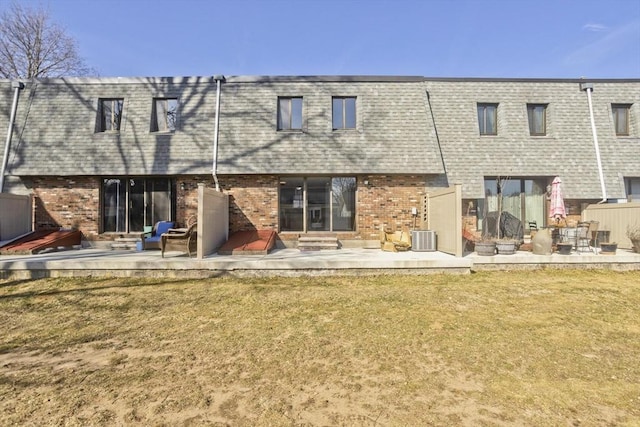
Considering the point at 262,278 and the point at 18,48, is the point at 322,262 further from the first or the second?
the point at 18,48

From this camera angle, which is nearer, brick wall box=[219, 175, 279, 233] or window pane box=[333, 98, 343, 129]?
brick wall box=[219, 175, 279, 233]

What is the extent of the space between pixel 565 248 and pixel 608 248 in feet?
4.33

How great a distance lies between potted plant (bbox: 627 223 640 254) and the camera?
371 inches

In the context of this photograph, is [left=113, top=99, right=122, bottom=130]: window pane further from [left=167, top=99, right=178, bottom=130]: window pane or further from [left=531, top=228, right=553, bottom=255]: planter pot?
[left=531, top=228, right=553, bottom=255]: planter pot

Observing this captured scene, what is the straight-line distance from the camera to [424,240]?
9828mm

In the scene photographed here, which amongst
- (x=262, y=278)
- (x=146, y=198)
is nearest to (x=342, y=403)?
(x=262, y=278)

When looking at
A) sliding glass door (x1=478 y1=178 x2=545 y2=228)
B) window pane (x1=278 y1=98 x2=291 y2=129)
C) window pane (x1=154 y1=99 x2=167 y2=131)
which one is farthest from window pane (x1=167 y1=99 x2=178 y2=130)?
sliding glass door (x1=478 y1=178 x2=545 y2=228)

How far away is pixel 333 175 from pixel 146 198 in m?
6.57

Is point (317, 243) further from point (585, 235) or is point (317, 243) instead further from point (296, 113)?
point (585, 235)

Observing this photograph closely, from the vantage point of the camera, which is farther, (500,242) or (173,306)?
(500,242)

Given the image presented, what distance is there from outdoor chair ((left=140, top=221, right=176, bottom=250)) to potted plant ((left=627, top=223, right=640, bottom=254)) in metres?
14.4

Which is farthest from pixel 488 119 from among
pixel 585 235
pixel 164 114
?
pixel 164 114

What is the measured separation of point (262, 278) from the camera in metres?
7.66

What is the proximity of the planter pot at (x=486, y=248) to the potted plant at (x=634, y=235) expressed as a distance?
4575 mm
